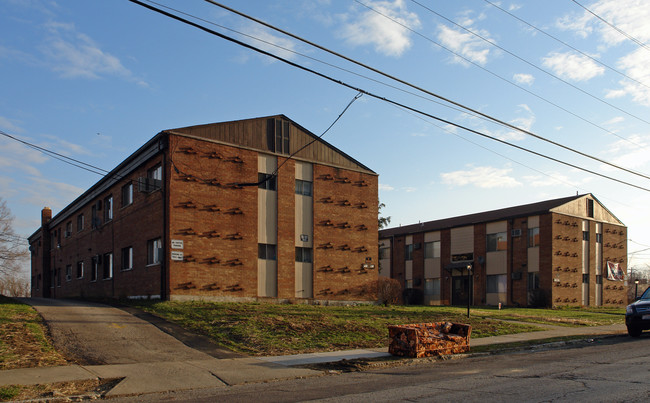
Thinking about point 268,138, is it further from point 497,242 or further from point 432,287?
point 432,287

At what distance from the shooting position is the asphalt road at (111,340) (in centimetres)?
1332

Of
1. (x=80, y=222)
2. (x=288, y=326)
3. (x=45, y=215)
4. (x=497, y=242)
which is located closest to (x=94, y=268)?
(x=80, y=222)

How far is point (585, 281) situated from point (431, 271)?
12.5 m

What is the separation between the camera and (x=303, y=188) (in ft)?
96.6

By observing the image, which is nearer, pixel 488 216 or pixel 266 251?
pixel 266 251

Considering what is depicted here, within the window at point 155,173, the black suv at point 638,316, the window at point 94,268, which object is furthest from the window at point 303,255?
the black suv at point 638,316

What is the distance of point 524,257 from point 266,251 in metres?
23.7

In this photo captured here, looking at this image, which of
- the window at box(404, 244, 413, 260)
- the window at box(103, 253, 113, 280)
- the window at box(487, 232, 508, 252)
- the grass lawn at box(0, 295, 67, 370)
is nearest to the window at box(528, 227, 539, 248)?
the window at box(487, 232, 508, 252)

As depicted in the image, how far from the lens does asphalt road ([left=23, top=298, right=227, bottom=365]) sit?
13.3m

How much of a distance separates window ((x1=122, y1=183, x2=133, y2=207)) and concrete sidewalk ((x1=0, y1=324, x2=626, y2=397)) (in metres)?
18.7

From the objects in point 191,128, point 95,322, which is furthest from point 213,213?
point 95,322

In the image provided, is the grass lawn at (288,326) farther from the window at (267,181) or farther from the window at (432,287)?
the window at (432,287)

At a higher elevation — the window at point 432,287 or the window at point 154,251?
the window at point 154,251

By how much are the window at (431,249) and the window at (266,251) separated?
25.5 m
